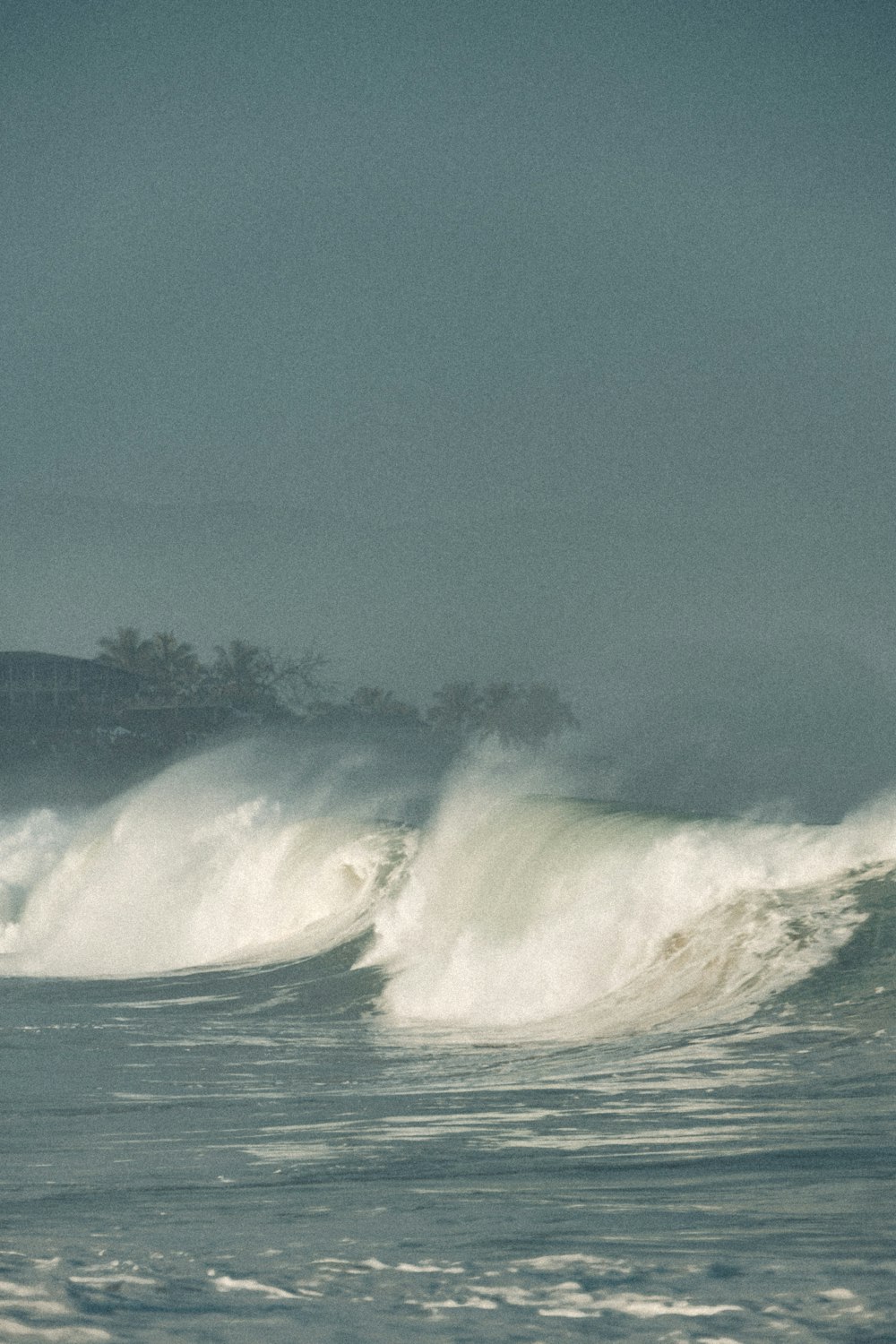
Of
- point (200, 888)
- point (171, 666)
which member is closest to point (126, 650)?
point (171, 666)

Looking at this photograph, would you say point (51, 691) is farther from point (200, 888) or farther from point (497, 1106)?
point (497, 1106)

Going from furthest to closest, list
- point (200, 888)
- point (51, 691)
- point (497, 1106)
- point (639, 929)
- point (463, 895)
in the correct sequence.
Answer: point (51, 691) < point (200, 888) < point (463, 895) < point (639, 929) < point (497, 1106)

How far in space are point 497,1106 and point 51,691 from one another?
312 ft

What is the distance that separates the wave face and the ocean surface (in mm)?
63

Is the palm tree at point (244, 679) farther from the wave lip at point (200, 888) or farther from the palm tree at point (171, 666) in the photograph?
the wave lip at point (200, 888)

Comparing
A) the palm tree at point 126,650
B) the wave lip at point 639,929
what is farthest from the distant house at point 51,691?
the wave lip at point 639,929

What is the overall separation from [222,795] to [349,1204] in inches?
1053

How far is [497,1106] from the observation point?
26.6ft

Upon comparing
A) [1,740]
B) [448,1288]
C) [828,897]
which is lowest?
[448,1288]

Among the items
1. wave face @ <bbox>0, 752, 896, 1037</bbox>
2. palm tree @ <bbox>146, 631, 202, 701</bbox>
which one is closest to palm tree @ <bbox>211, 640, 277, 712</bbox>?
palm tree @ <bbox>146, 631, 202, 701</bbox>

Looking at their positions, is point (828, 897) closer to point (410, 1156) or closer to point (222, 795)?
point (410, 1156)

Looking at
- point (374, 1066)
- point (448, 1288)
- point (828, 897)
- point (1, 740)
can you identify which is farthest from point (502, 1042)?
point (1, 740)

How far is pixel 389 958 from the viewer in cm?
1855

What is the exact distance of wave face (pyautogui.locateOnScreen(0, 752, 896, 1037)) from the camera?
513 inches
